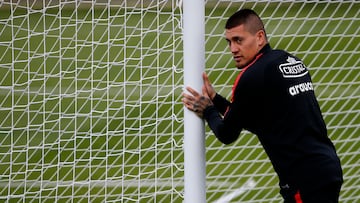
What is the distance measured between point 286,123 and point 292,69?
1.01 feet

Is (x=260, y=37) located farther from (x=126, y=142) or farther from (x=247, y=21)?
(x=126, y=142)

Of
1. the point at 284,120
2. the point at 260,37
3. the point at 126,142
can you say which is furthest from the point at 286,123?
the point at 126,142

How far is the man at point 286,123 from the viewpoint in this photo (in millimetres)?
4625

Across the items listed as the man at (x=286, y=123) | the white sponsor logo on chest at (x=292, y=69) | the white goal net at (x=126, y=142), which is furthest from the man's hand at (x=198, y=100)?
the white goal net at (x=126, y=142)

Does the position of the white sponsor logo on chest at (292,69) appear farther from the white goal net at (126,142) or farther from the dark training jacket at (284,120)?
the white goal net at (126,142)

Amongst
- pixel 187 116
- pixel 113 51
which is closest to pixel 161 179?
pixel 187 116

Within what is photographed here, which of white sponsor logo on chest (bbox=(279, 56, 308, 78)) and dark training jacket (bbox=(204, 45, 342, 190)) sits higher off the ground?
white sponsor logo on chest (bbox=(279, 56, 308, 78))

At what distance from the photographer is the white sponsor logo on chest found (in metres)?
4.69

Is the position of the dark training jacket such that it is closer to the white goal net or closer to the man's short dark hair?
the man's short dark hair

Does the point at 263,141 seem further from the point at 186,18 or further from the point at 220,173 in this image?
the point at 220,173

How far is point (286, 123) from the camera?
15.2ft

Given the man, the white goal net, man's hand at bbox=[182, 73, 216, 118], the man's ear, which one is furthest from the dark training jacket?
the white goal net

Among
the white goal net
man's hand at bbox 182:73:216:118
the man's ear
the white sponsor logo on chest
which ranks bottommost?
the white goal net

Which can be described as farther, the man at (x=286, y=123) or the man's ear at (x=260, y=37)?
the man's ear at (x=260, y=37)
